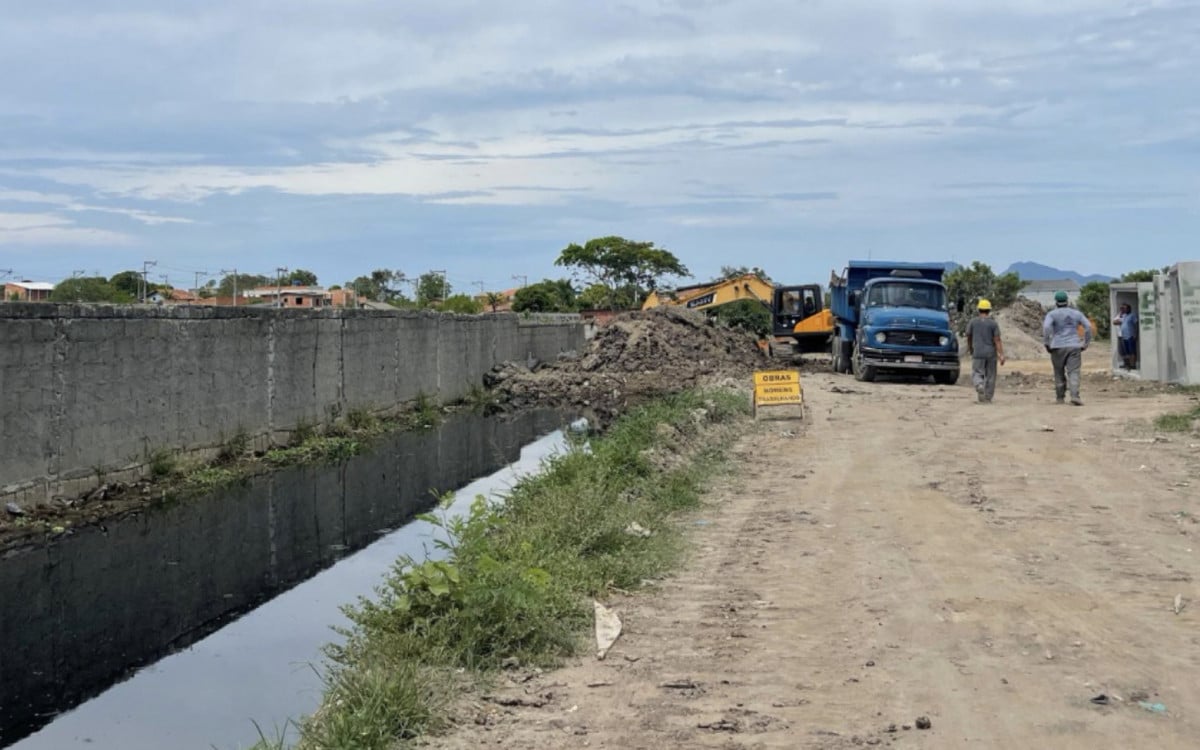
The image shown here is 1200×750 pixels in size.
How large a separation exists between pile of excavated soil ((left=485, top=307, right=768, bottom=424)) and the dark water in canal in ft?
44.2

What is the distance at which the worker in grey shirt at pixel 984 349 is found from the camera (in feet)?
67.1

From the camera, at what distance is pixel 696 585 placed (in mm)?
8633

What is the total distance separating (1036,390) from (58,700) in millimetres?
21533

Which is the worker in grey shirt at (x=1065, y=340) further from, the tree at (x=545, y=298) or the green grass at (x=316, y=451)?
the tree at (x=545, y=298)

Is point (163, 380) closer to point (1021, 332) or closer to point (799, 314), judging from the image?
point (799, 314)

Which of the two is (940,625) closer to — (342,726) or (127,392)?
(342,726)

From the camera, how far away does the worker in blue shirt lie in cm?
2812

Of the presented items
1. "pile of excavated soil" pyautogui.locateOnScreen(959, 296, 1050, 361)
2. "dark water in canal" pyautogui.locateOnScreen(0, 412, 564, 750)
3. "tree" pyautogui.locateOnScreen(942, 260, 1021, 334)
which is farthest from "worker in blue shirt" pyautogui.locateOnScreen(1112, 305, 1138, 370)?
"tree" pyautogui.locateOnScreen(942, 260, 1021, 334)

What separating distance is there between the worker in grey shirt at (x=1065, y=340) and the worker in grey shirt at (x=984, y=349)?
1.01 meters

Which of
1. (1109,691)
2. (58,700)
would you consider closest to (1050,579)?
(1109,691)

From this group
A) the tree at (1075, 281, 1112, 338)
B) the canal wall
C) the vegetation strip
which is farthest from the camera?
the tree at (1075, 281, 1112, 338)

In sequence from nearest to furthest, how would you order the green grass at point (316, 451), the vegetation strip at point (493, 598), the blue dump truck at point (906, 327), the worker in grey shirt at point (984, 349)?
the vegetation strip at point (493, 598) < the green grass at point (316, 451) < the worker in grey shirt at point (984, 349) < the blue dump truck at point (906, 327)

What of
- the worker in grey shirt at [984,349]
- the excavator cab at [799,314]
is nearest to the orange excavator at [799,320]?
the excavator cab at [799,314]

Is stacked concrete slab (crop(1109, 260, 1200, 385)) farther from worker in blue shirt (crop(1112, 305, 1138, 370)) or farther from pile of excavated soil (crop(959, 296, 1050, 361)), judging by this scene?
pile of excavated soil (crop(959, 296, 1050, 361))
